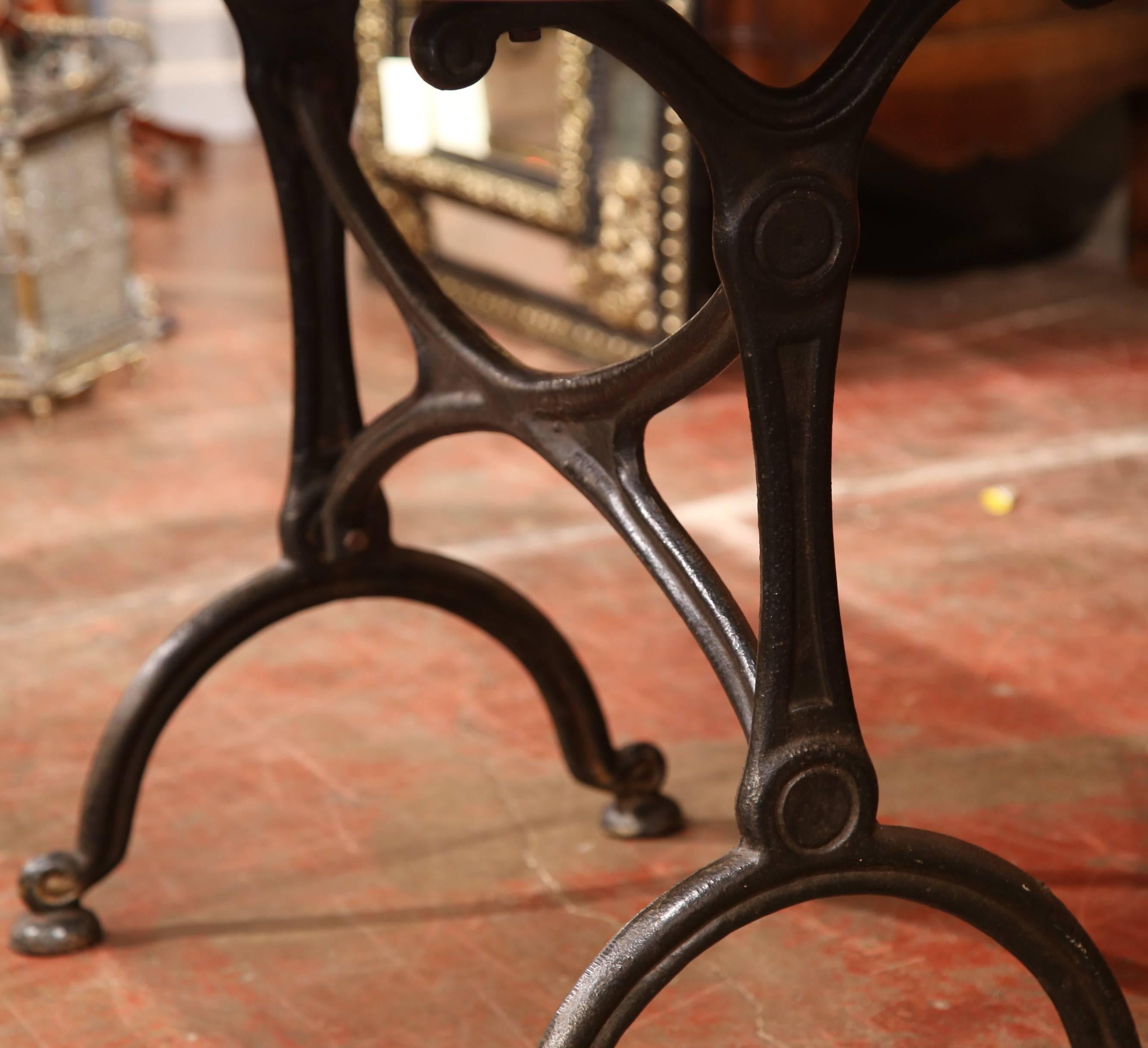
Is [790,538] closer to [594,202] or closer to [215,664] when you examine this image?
[215,664]

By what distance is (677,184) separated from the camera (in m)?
3.23

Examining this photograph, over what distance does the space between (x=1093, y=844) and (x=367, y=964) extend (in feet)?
2.58

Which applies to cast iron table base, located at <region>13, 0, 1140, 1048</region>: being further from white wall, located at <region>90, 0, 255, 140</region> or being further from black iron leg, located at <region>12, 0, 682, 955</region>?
white wall, located at <region>90, 0, 255, 140</region>

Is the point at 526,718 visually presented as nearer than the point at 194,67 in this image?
Yes

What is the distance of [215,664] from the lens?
1.66 meters

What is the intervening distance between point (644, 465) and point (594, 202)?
7.22 ft

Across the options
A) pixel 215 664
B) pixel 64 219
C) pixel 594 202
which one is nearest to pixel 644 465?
pixel 215 664

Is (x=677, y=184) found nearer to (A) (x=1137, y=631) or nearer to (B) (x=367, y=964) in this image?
(A) (x=1137, y=631)

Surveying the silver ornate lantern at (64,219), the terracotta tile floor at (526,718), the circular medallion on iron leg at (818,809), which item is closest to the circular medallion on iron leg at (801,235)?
the circular medallion on iron leg at (818,809)

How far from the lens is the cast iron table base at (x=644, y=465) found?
1.06 m

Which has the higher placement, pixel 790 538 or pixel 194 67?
pixel 194 67

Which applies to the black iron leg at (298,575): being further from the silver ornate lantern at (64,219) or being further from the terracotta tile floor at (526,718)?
the silver ornate lantern at (64,219)

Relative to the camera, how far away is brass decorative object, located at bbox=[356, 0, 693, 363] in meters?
3.27

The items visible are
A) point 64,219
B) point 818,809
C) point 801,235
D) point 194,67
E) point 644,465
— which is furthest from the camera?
point 194,67
